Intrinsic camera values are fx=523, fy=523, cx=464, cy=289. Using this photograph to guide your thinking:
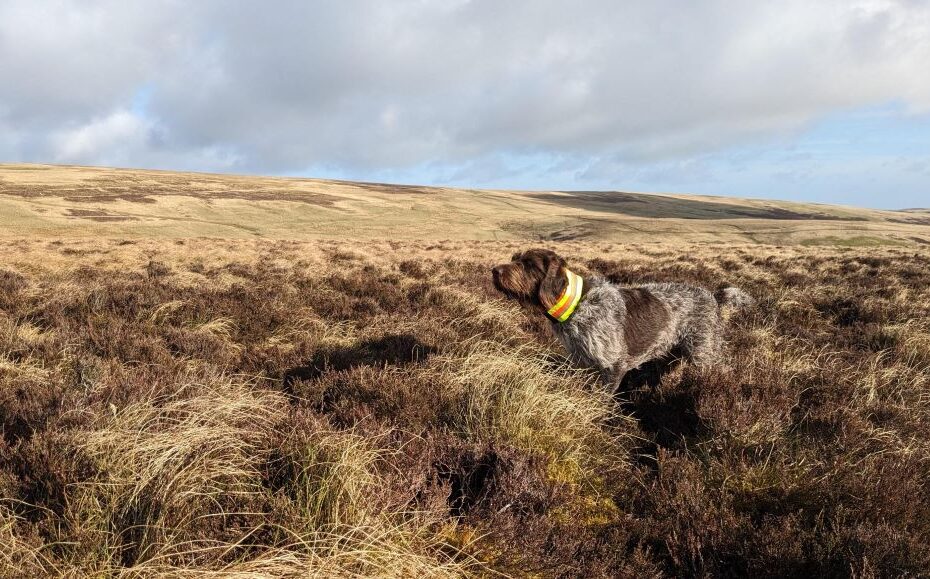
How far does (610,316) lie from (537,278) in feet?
2.75

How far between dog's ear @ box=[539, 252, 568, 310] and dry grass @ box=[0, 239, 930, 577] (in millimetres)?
648

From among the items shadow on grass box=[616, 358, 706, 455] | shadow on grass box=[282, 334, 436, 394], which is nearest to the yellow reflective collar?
shadow on grass box=[616, 358, 706, 455]

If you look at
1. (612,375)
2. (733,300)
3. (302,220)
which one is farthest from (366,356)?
(302,220)

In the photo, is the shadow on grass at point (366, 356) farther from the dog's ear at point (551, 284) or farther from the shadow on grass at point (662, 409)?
the shadow on grass at point (662, 409)

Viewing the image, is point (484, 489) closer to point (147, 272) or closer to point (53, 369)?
point (53, 369)

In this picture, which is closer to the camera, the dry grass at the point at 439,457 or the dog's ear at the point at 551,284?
the dry grass at the point at 439,457

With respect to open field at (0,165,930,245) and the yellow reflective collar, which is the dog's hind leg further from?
open field at (0,165,930,245)

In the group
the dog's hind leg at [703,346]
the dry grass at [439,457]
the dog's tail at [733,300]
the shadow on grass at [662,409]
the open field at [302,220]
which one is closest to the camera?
the dry grass at [439,457]

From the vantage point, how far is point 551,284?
16.0ft

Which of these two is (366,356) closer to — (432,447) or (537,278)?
(537,278)

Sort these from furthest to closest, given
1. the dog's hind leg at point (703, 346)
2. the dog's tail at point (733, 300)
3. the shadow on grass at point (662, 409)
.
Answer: the dog's tail at point (733, 300) → the dog's hind leg at point (703, 346) → the shadow on grass at point (662, 409)

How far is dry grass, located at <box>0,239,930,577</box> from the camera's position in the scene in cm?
222

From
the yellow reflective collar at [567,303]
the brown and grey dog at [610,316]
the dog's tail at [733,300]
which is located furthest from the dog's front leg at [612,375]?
the dog's tail at [733,300]

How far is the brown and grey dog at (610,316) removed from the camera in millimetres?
4887
